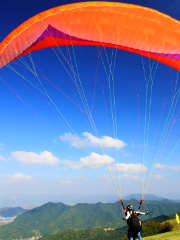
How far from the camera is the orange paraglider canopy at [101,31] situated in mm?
6773

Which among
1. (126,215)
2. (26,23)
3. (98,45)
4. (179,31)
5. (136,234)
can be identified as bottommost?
(136,234)

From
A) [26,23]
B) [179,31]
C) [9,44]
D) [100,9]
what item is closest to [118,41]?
[100,9]

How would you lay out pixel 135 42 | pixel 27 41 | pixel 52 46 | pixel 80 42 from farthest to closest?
pixel 52 46
pixel 80 42
pixel 135 42
pixel 27 41

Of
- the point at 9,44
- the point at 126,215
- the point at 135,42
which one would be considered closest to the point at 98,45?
the point at 135,42

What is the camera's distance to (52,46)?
9672 mm

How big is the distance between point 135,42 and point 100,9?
2622 millimetres

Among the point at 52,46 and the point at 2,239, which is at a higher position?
the point at 52,46

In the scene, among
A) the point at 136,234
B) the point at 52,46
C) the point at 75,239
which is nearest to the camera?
the point at 136,234

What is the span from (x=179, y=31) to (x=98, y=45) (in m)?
4.21

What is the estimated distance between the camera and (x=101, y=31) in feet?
26.8

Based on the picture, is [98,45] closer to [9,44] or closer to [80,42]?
[80,42]

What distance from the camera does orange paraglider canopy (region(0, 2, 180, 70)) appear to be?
6.77 m

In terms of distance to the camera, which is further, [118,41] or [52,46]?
[52,46]

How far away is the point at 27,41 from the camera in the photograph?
305 inches
